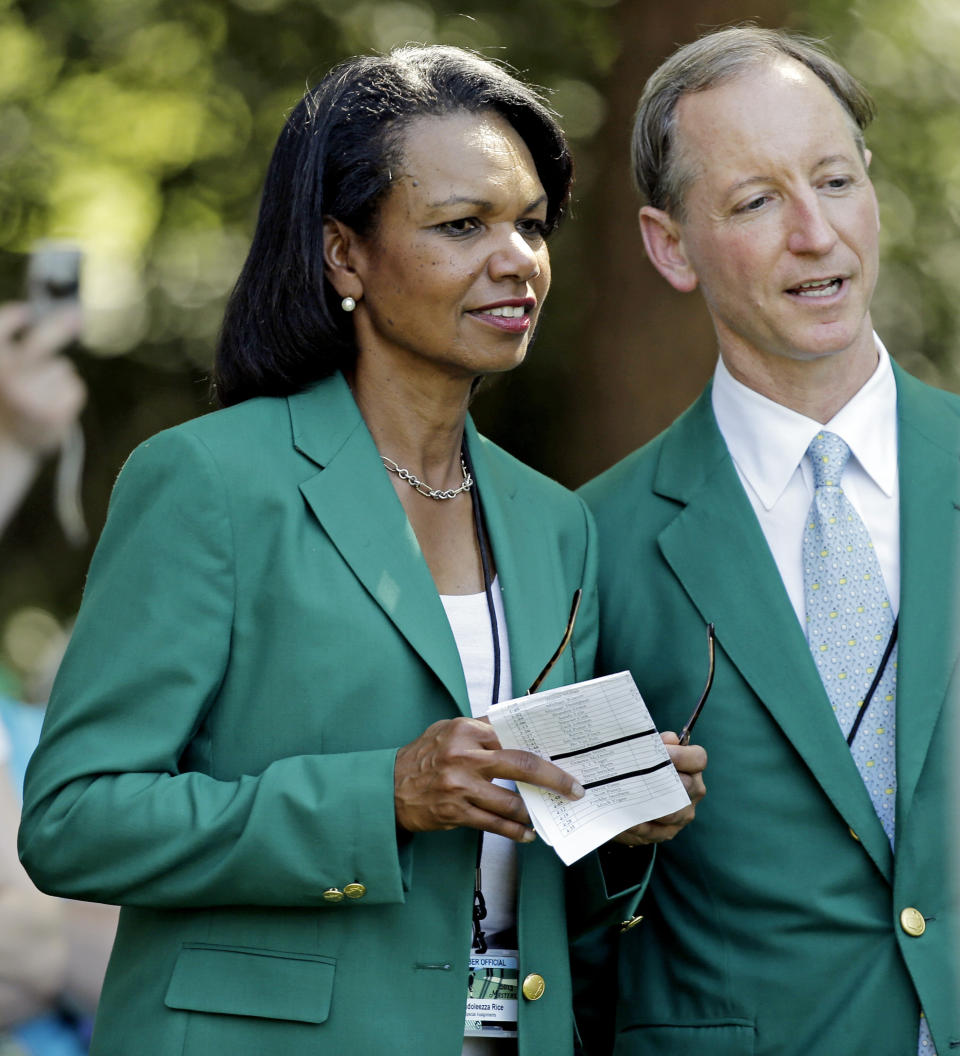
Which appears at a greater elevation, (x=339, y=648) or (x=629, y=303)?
(x=629, y=303)

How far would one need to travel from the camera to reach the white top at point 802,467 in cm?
295

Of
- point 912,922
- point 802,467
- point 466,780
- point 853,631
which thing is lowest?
point 912,922

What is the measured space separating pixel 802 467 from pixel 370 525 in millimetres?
1008

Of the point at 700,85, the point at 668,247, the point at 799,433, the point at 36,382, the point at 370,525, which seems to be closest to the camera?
the point at 370,525

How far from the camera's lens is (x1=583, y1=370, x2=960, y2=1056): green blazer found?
269cm

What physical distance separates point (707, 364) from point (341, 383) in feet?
8.46

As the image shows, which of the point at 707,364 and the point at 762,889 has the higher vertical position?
the point at 707,364

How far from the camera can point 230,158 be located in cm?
553

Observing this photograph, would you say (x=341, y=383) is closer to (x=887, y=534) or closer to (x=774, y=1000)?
(x=887, y=534)

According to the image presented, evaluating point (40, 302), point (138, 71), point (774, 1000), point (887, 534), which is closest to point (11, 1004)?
point (40, 302)

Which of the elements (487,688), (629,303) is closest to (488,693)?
(487,688)

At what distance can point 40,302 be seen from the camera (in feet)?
15.8

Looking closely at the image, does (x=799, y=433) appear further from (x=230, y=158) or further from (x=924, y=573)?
(x=230, y=158)

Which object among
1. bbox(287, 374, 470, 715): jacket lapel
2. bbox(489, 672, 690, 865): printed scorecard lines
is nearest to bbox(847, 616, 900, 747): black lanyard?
bbox(489, 672, 690, 865): printed scorecard lines
